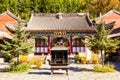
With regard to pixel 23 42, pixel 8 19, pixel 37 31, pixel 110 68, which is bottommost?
pixel 110 68

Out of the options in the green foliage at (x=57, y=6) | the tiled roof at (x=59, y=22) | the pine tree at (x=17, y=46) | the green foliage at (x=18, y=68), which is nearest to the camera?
the pine tree at (x=17, y=46)

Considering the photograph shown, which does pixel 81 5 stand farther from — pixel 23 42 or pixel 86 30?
pixel 23 42

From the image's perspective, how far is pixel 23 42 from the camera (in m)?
18.7

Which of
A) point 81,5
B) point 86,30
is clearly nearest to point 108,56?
point 86,30

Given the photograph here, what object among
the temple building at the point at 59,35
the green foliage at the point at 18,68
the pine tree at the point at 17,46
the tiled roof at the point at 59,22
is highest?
the tiled roof at the point at 59,22

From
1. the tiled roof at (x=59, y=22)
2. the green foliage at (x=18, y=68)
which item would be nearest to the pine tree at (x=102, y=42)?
the green foliage at (x=18, y=68)

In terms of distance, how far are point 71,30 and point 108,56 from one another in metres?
5.13

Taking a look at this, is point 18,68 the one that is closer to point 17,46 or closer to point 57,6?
point 17,46

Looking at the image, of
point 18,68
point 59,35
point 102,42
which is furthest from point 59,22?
point 18,68

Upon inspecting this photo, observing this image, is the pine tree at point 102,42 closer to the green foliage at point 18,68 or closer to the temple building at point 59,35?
the green foliage at point 18,68

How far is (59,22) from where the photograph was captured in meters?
32.9

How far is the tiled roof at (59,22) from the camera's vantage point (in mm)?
30594

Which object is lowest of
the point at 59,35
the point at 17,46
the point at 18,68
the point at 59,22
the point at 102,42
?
the point at 18,68

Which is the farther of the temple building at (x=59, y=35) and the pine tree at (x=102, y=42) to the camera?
the temple building at (x=59, y=35)
